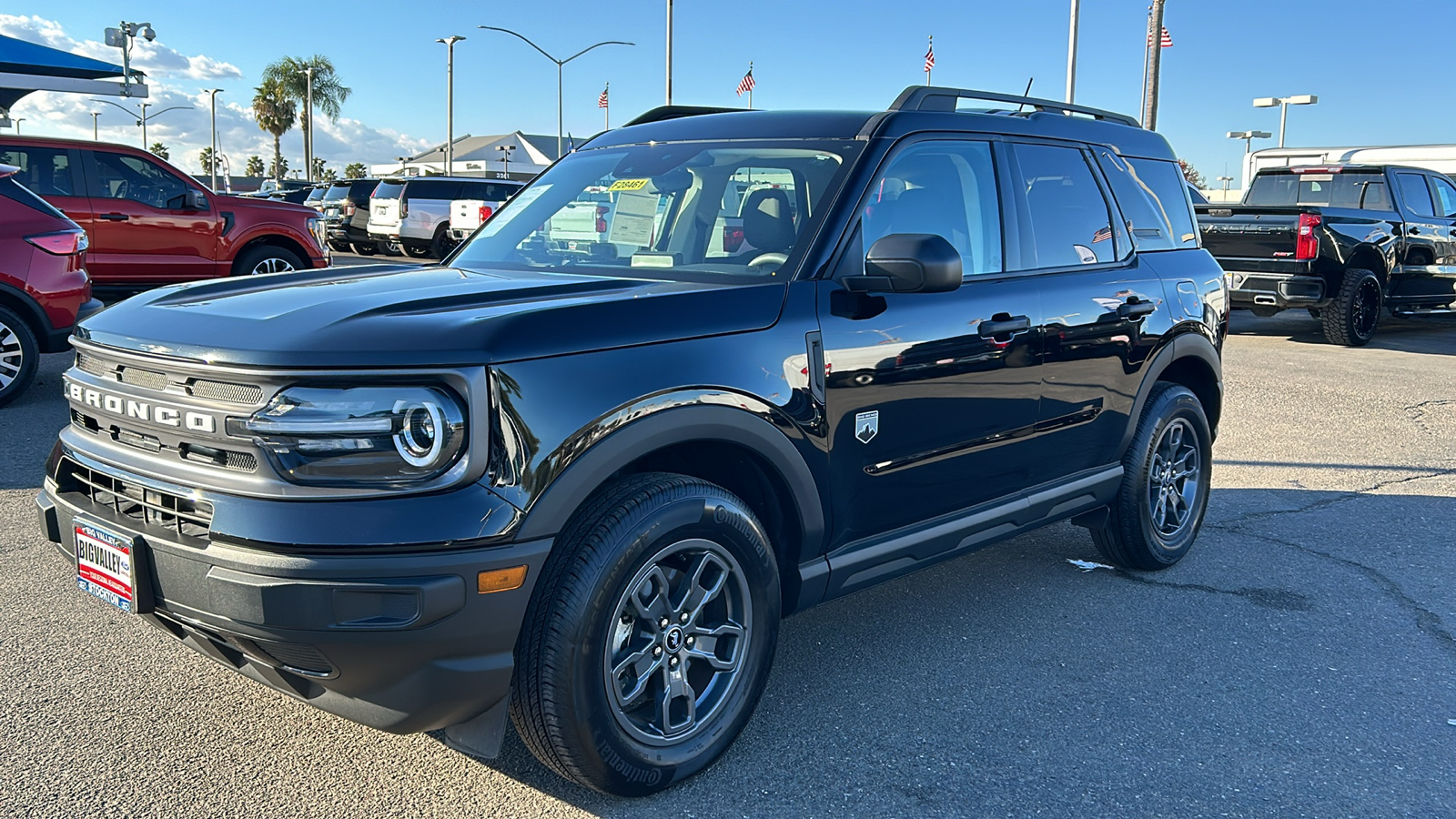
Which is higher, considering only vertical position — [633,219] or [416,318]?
[633,219]

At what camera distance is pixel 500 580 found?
8.54ft

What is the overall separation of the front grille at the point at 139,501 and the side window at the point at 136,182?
30.8ft

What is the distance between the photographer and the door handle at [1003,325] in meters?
3.93

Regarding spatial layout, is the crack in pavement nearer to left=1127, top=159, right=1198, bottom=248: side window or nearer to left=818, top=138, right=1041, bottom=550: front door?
left=1127, top=159, right=1198, bottom=248: side window

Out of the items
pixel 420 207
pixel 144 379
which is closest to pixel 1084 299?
pixel 144 379

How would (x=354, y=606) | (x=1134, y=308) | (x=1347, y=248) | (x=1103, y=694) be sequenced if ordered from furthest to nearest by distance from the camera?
(x=1347, y=248), (x=1134, y=308), (x=1103, y=694), (x=354, y=606)

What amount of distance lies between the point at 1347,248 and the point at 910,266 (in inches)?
461

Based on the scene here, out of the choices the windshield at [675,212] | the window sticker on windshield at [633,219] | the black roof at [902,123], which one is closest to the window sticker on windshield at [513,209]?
the windshield at [675,212]

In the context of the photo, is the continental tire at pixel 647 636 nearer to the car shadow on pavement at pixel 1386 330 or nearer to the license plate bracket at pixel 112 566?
the license plate bracket at pixel 112 566

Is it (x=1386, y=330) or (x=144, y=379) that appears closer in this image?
(x=144, y=379)

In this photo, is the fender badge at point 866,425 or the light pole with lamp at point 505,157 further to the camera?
the light pole with lamp at point 505,157

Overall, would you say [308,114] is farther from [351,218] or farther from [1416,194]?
[1416,194]

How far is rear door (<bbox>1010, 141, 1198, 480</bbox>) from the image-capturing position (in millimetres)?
4301

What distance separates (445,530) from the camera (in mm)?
2525
